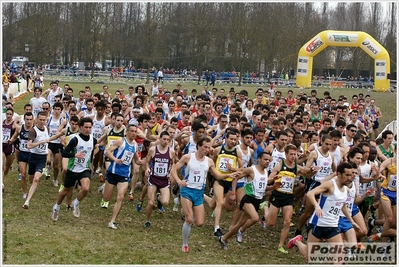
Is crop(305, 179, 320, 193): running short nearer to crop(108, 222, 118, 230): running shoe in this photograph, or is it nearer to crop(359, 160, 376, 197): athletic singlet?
crop(359, 160, 376, 197): athletic singlet

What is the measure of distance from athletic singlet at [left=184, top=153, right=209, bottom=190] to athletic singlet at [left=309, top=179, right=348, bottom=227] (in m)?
2.02

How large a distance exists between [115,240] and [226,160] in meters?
2.38

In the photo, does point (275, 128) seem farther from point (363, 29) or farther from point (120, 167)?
point (363, 29)

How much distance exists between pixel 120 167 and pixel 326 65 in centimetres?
5528

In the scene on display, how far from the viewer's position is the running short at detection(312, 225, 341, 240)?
7.91m

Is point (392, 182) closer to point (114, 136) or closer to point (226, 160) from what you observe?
point (226, 160)

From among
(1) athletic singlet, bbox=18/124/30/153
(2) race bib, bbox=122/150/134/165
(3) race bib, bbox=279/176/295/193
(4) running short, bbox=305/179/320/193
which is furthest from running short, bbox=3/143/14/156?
(4) running short, bbox=305/179/320/193

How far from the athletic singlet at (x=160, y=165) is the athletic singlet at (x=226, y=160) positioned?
2.93 feet

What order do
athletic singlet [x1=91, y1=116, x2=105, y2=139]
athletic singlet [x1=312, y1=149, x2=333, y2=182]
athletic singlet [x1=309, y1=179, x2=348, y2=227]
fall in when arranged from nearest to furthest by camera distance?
athletic singlet [x1=309, y1=179, x2=348, y2=227]
athletic singlet [x1=312, y1=149, x2=333, y2=182]
athletic singlet [x1=91, y1=116, x2=105, y2=139]

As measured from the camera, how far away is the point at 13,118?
12422 mm

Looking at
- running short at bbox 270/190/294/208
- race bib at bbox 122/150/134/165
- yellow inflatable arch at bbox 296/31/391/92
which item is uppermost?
yellow inflatable arch at bbox 296/31/391/92

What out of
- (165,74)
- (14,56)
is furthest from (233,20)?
(14,56)

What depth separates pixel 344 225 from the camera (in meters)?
8.24

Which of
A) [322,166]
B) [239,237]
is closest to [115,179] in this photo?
[239,237]
